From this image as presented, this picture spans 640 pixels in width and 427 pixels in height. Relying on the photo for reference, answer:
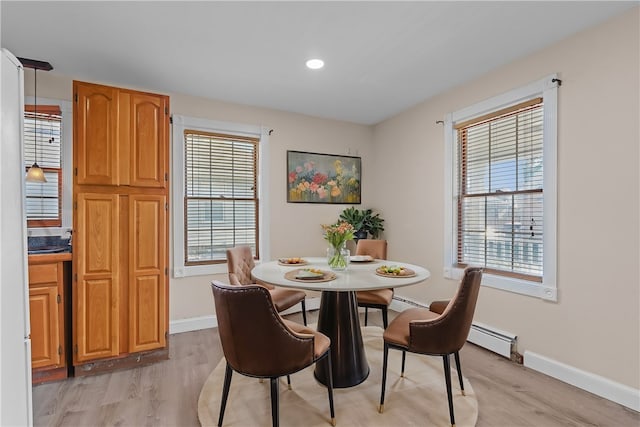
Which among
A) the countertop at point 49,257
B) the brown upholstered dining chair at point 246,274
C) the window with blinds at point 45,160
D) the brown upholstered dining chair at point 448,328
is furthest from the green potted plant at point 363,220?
the window with blinds at point 45,160

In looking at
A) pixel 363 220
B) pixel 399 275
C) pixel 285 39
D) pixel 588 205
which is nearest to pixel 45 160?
pixel 285 39

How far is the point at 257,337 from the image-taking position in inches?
66.9

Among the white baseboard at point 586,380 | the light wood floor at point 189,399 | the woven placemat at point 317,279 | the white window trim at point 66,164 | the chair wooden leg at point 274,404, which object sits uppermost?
the white window trim at point 66,164

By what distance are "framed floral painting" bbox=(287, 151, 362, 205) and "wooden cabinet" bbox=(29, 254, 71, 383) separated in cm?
245

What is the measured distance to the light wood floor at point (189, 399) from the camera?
2.03 metres

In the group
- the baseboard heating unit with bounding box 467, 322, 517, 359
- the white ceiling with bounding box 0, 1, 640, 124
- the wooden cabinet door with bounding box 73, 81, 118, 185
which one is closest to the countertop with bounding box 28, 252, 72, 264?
the wooden cabinet door with bounding box 73, 81, 118, 185

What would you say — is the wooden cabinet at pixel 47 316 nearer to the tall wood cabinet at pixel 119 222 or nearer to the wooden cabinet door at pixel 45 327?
the wooden cabinet door at pixel 45 327

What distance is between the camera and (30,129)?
3.01 m

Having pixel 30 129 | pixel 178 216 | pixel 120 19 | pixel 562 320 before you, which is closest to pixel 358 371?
pixel 562 320

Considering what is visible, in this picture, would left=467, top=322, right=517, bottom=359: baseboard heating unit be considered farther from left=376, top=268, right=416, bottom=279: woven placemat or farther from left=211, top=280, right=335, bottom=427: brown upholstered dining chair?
left=211, top=280, right=335, bottom=427: brown upholstered dining chair

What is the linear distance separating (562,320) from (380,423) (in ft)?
5.48

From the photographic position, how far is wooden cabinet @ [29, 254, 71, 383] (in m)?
2.47

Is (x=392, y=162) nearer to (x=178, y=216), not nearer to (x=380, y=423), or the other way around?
(x=178, y=216)

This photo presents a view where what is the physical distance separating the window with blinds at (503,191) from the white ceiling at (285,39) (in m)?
0.54
